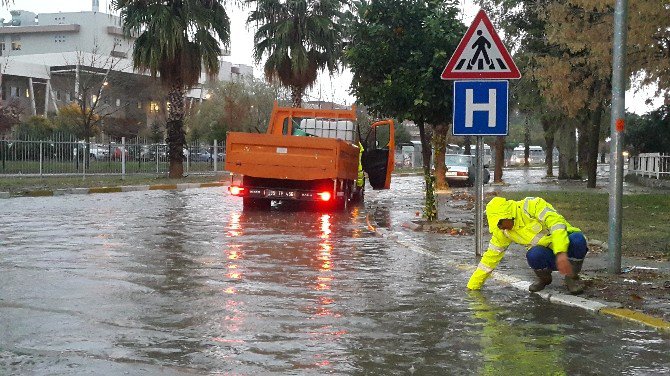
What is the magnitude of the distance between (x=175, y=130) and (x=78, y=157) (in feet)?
13.3

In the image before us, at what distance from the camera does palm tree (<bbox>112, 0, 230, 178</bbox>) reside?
114 ft

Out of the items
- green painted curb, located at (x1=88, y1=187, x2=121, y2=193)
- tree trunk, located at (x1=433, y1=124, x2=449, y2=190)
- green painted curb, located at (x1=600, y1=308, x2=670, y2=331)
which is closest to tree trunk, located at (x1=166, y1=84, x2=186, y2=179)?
green painted curb, located at (x1=88, y1=187, x2=121, y2=193)

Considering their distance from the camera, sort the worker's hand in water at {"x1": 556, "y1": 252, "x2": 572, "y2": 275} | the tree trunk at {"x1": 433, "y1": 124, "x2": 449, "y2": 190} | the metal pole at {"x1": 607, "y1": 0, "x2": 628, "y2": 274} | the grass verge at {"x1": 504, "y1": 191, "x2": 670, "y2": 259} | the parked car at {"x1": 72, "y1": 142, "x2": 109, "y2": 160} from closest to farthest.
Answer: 1. the worker's hand in water at {"x1": 556, "y1": 252, "x2": 572, "y2": 275}
2. the metal pole at {"x1": 607, "y1": 0, "x2": 628, "y2": 274}
3. the grass verge at {"x1": 504, "y1": 191, "x2": 670, "y2": 259}
4. the tree trunk at {"x1": 433, "y1": 124, "x2": 449, "y2": 190}
5. the parked car at {"x1": 72, "y1": 142, "x2": 109, "y2": 160}

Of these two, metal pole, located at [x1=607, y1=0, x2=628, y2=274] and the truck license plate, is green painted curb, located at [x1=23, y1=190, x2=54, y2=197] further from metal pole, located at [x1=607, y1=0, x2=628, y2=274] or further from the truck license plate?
metal pole, located at [x1=607, y1=0, x2=628, y2=274]

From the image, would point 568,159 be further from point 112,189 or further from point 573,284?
point 573,284

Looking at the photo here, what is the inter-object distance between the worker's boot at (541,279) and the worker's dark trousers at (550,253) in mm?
59

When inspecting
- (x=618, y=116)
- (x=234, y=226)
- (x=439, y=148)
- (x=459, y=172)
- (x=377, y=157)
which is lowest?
(x=234, y=226)

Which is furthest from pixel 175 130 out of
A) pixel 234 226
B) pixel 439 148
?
pixel 234 226

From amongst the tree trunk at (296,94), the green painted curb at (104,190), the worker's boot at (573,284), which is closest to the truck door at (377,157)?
the green painted curb at (104,190)

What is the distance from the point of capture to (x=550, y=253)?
8797 millimetres

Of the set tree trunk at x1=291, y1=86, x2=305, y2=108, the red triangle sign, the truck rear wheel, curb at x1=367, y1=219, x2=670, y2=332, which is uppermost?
tree trunk at x1=291, y1=86, x2=305, y2=108

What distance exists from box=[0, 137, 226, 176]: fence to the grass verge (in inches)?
713

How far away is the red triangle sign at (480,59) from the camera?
1099cm

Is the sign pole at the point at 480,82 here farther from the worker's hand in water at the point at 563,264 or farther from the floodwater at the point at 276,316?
the worker's hand in water at the point at 563,264
